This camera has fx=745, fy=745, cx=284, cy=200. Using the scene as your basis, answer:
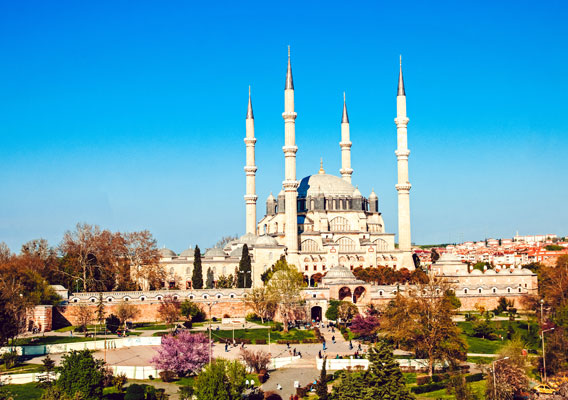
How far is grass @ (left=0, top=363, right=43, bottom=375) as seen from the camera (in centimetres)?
2780

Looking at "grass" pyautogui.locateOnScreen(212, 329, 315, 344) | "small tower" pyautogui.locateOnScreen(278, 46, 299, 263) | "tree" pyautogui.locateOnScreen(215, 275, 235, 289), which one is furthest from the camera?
"small tower" pyautogui.locateOnScreen(278, 46, 299, 263)

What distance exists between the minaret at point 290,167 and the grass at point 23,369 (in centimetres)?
2503

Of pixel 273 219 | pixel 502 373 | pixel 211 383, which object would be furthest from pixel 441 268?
pixel 211 383

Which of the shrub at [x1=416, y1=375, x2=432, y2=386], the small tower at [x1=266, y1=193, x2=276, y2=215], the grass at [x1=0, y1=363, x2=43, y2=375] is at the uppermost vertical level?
the small tower at [x1=266, y1=193, x2=276, y2=215]

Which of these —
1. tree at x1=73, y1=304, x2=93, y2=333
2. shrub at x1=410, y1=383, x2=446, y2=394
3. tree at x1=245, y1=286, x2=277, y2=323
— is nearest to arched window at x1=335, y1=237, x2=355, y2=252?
tree at x1=245, y1=286, x2=277, y2=323

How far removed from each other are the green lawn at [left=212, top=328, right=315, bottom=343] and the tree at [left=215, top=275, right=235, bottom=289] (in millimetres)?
13210

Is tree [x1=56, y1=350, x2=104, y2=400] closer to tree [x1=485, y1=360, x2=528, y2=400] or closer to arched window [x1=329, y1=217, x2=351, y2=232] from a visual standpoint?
Answer: tree [x1=485, y1=360, x2=528, y2=400]

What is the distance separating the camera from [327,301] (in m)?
41.0

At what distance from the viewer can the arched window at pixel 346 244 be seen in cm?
5591

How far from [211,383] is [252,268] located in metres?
28.3

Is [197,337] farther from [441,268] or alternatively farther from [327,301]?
[441,268]

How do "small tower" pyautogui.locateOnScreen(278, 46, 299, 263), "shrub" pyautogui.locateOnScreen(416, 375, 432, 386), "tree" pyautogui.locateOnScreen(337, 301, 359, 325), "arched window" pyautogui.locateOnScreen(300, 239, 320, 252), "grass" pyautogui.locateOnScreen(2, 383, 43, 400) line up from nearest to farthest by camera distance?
"grass" pyautogui.locateOnScreen(2, 383, 43, 400)
"shrub" pyautogui.locateOnScreen(416, 375, 432, 386)
"tree" pyautogui.locateOnScreen(337, 301, 359, 325)
"small tower" pyautogui.locateOnScreen(278, 46, 299, 263)
"arched window" pyautogui.locateOnScreen(300, 239, 320, 252)

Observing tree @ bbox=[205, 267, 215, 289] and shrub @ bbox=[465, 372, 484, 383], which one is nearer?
shrub @ bbox=[465, 372, 484, 383]

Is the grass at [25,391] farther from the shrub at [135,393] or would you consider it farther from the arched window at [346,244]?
the arched window at [346,244]
